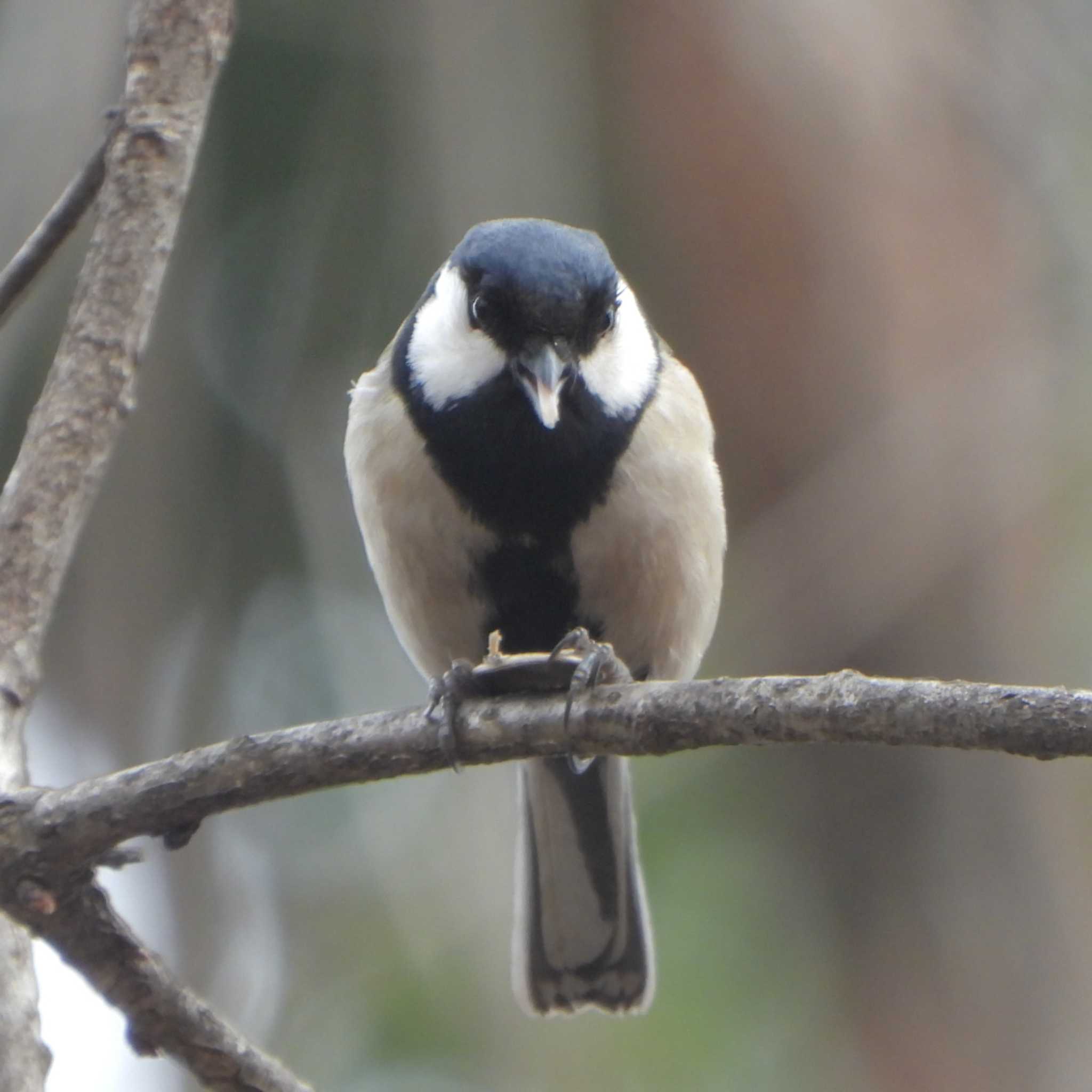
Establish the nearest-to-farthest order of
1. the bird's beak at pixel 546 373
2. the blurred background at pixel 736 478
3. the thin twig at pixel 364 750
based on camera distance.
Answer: the thin twig at pixel 364 750
the bird's beak at pixel 546 373
the blurred background at pixel 736 478

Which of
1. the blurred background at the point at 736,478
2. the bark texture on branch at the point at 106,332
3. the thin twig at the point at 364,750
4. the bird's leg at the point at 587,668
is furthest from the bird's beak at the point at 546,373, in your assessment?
the blurred background at the point at 736,478

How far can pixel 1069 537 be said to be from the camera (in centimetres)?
402

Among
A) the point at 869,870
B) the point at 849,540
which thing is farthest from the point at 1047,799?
the point at 849,540

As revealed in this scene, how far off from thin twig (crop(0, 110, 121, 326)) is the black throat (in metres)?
0.63

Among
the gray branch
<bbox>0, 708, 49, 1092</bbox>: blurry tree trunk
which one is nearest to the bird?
the gray branch

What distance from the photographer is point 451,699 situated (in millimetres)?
1820

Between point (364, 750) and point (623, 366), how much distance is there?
1089mm

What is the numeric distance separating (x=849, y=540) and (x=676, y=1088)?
1684mm

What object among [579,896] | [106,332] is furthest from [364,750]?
[579,896]

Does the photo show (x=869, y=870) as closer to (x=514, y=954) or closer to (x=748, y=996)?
(x=748, y=996)

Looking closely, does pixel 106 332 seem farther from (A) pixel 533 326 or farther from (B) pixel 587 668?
(B) pixel 587 668

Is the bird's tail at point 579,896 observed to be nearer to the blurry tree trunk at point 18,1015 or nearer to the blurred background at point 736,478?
the blurred background at point 736,478

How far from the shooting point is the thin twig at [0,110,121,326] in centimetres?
199

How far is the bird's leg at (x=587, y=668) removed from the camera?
1694mm
